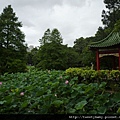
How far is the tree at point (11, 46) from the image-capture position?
2027 centimetres

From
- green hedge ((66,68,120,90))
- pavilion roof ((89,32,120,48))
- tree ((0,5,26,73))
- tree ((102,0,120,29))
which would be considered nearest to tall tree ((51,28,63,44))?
tree ((0,5,26,73))

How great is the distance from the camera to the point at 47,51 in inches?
948

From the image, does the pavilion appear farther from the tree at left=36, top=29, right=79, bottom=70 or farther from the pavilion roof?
the tree at left=36, top=29, right=79, bottom=70

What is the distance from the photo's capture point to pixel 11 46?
21.4m

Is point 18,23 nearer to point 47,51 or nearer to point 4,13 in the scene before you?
point 4,13

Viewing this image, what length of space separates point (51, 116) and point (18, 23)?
2050 centimetres

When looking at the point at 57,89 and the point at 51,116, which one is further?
the point at 57,89

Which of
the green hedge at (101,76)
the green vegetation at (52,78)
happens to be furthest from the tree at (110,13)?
the green hedge at (101,76)

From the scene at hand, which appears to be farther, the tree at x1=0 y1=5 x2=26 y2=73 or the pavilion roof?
the tree at x1=0 y1=5 x2=26 y2=73

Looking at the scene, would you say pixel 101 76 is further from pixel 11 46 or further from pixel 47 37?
pixel 47 37

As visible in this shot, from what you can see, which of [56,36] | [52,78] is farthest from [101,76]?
[56,36]

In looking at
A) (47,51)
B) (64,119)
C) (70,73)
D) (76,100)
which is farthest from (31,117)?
(47,51)

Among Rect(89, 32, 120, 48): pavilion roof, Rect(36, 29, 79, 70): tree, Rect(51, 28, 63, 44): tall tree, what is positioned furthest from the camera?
Rect(51, 28, 63, 44): tall tree

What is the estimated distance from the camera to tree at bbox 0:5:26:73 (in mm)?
20266
